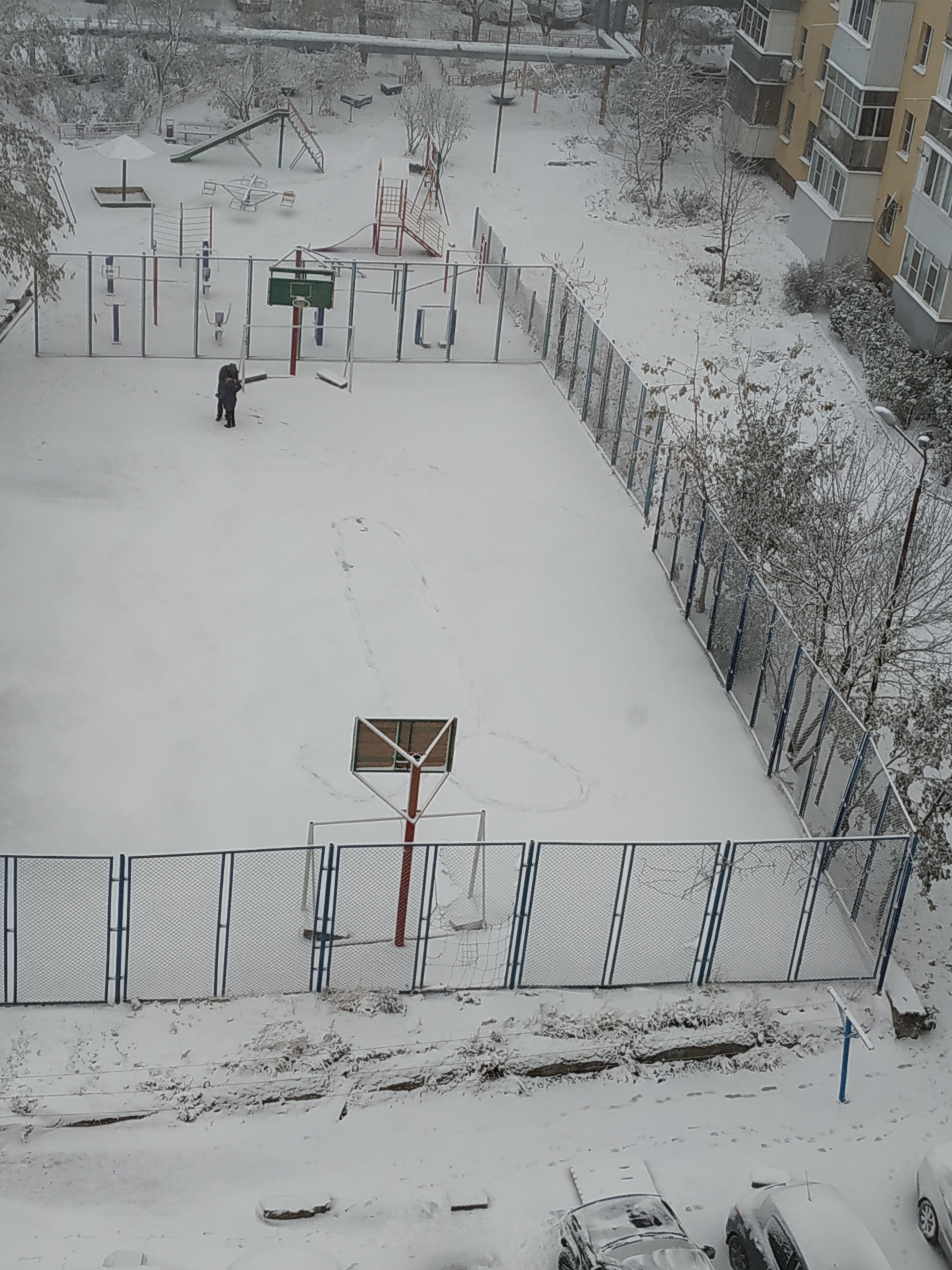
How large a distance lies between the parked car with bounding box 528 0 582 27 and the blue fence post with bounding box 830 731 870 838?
146ft

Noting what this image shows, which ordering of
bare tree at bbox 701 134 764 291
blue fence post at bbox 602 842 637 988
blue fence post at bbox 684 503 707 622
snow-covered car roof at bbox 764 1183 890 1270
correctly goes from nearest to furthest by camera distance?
snow-covered car roof at bbox 764 1183 890 1270
blue fence post at bbox 602 842 637 988
blue fence post at bbox 684 503 707 622
bare tree at bbox 701 134 764 291

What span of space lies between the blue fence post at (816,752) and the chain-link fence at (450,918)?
5.88 feet

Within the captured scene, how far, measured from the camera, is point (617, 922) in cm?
1638

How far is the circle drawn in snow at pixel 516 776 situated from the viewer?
18.7 m

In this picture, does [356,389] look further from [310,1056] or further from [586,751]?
[310,1056]

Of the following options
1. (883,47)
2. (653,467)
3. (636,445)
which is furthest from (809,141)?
(653,467)

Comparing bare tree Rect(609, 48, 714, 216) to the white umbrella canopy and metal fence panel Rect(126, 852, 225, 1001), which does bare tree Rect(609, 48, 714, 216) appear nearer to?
the white umbrella canopy

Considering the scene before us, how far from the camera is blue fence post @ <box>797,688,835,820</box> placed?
18531 mm

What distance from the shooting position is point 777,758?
19.8 meters

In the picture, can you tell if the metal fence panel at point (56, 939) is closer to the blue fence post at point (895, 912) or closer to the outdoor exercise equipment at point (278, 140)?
the blue fence post at point (895, 912)

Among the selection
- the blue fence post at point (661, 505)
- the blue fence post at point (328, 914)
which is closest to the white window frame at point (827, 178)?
the blue fence post at point (661, 505)

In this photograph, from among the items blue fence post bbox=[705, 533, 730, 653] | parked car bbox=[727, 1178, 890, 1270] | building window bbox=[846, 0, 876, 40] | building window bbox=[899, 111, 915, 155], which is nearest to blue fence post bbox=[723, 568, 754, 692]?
blue fence post bbox=[705, 533, 730, 653]

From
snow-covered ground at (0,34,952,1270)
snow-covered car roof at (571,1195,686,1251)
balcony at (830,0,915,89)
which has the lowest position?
snow-covered ground at (0,34,952,1270)

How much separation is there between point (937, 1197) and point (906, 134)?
28992 millimetres
